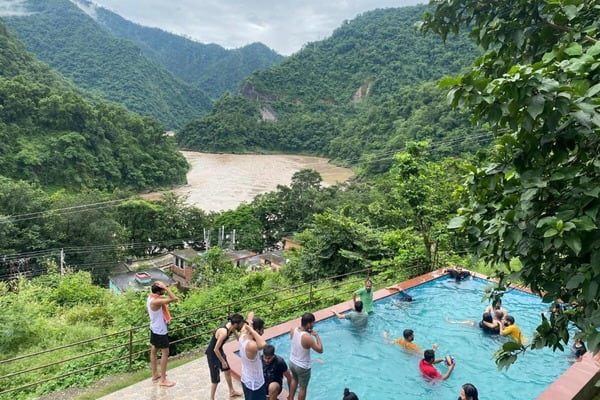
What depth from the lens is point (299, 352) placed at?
4.83 m

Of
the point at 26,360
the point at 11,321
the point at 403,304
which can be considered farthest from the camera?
the point at 403,304

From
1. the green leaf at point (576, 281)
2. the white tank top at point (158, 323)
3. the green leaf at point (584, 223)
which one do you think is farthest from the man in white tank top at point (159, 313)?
the green leaf at point (584, 223)

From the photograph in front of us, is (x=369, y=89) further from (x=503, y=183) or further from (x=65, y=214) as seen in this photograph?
(x=503, y=183)

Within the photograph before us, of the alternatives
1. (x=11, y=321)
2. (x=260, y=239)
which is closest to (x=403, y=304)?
(x=11, y=321)

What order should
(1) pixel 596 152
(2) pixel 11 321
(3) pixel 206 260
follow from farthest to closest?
(3) pixel 206 260, (2) pixel 11 321, (1) pixel 596 152

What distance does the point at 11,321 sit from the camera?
7789 mm

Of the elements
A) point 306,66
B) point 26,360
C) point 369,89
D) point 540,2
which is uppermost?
point 306,66

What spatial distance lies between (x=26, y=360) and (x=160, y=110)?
122932 millimetres

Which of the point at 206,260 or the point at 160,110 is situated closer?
the point at 206,260

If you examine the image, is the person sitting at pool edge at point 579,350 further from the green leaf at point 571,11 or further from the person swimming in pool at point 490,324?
the green leaf at point 571,11

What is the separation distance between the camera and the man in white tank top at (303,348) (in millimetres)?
4750

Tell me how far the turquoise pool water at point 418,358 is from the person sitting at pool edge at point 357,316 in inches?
5.5

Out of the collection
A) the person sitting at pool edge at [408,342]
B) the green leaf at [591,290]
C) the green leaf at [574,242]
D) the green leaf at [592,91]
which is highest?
the green leaf at [592,91]

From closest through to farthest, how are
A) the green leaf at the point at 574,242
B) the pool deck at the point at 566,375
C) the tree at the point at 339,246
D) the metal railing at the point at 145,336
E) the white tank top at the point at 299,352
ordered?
1. the green leaf at the point at 574,242
2. the white tank top at the point at 299,352
3. the pool deck at the point at 566,375
4. the metal railing at the point at 145,336
5. the tree at the point at 339,246
